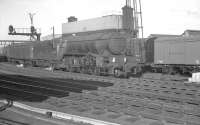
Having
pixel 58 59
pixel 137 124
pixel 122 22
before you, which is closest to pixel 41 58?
pixel 58 59

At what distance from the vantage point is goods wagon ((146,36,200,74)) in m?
18.2

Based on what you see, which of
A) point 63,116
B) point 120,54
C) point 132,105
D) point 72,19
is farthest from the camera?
point 72,19

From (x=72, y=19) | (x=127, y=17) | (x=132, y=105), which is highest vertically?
(x=72, y=19)

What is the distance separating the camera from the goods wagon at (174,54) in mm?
18192

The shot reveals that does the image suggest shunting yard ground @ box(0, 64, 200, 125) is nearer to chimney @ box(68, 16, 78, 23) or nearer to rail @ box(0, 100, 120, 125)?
rail @ box(0, 100, 120, 125)

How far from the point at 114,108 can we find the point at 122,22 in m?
36.8

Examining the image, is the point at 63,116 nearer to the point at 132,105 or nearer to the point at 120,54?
the point at 132,105

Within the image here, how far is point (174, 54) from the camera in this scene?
19.4m

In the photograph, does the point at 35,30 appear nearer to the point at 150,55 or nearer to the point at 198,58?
the point at 150,55

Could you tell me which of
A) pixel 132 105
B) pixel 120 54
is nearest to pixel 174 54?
pixel 120 54

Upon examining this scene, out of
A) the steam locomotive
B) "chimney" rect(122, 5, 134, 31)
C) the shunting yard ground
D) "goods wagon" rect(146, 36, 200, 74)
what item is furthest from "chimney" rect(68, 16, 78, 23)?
the shunting yard ground

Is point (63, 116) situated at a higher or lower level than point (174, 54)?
lower

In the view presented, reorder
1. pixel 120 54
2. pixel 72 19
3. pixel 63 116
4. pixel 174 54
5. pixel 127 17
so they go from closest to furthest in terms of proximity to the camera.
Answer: pixel 63 116, pixel 120 54, pixel 174 54, pixel 127 17, pixel 72 19

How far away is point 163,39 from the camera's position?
20.5 meters
